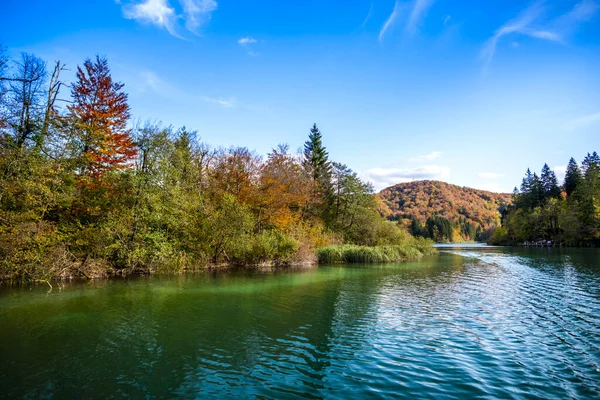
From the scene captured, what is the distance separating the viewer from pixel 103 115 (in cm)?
2502

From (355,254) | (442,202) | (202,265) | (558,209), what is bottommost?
(202,265)

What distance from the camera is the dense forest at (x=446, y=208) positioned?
122 meters

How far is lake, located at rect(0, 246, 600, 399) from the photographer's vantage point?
597cm

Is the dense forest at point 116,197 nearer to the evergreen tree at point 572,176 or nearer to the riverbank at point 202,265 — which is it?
the riverbank at point 202,265

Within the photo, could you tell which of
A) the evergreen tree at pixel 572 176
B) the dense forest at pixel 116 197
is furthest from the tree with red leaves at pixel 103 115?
the evergreen tree at pixel 572 176

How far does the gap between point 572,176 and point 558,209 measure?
1469cm

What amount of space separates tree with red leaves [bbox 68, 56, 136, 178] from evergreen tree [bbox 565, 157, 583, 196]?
93957 millimetres

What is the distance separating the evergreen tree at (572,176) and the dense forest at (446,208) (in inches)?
1477

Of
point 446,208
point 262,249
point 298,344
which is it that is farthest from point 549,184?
point 298,344

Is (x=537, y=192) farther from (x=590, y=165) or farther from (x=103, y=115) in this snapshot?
(x=103, y=115)

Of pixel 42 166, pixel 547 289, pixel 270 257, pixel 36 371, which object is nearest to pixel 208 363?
pixel 36 371

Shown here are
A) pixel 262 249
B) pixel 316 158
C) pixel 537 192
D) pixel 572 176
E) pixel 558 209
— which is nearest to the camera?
pixel 262 249

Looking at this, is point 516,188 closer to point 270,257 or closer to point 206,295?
point 270,257

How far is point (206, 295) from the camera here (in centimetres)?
1503
